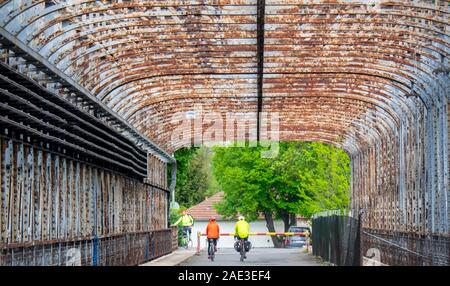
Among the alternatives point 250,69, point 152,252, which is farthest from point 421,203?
point 152,252

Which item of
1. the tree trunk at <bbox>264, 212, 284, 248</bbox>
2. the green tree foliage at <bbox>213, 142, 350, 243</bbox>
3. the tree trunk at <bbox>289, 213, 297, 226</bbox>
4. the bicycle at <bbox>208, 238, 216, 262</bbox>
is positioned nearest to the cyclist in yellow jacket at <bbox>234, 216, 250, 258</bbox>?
the bicycle at <bbox>208, 238, 216, 262</bbox>

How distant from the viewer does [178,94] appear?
25.3 meters

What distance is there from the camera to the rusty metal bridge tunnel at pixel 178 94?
1512 cm

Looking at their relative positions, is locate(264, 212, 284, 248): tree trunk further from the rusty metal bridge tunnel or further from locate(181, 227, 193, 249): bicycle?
the rusty metal bridge tunnel

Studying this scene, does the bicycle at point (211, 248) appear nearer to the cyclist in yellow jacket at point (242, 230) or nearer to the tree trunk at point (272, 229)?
the cyclist in yellow jacket at point (242, 230)

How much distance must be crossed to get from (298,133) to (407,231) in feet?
40.2

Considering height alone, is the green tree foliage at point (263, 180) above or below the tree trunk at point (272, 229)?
above

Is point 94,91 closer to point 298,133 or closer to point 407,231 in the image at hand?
point 407,231

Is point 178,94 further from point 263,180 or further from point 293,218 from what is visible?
point 293,218

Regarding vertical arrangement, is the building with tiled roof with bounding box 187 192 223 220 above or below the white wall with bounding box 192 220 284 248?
above

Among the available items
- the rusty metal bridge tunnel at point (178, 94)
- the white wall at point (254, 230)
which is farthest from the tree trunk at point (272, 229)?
the rusty metal bridge tunnel at point (178, 94)

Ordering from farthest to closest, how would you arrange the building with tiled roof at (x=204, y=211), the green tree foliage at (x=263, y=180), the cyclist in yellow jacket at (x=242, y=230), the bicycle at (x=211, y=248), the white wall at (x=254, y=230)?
the building with tiled roof at (x=204, y=211), the white wall at (x=254, y=230), the green tree foliage at (x=263, y=180), the bicycle at (x=211, y=248), the cyclist in yellow jacket at (x=242, y=230)

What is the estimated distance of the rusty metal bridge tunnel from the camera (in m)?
15.1

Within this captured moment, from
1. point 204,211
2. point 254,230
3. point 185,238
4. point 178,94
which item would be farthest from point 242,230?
point 204,211
